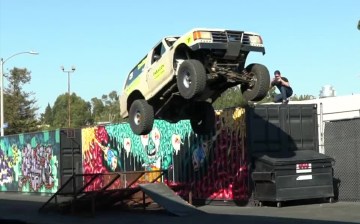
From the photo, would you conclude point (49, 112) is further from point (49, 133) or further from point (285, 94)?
point (285, 94)

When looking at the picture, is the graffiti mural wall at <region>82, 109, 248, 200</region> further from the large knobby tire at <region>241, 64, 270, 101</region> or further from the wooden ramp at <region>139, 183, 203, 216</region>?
the large knobby tire at <region>241, 64, 270, 101</region>

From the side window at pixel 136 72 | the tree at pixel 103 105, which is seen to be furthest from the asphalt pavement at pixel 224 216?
the tree at pixel 103 105

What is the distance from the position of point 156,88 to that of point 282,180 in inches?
189

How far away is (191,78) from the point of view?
1211 centimetres

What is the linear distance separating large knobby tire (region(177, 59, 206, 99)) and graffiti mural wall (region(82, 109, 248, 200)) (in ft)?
17.1

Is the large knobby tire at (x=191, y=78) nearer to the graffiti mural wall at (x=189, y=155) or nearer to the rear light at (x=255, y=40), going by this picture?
the rear light at (x=255, y=40)

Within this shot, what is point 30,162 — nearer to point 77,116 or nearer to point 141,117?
point 141,117

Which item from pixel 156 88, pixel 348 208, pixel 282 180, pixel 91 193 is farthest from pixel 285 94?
pixel 91 193

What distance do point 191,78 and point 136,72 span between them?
11.2 feet

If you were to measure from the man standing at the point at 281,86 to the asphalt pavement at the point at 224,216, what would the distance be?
11.2 ft

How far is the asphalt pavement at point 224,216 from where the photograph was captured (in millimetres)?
13211

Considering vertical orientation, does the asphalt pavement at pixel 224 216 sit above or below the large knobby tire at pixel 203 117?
below

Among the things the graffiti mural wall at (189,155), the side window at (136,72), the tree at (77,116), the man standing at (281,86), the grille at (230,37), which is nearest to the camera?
the grille at (230,37)

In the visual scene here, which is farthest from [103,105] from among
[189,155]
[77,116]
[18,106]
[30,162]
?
→ [189,155]
